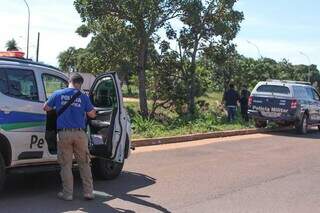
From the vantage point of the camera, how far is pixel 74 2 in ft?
70.0

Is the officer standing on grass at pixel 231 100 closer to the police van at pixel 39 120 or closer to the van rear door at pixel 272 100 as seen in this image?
the van rear door at pixel 272 100

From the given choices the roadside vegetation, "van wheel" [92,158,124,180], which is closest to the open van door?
"van wheel" [92,158,124,180]

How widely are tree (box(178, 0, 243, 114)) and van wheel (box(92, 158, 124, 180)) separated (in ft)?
43.3

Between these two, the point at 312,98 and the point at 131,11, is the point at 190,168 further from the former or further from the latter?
the point at 312,98

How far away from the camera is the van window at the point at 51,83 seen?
8773 mm

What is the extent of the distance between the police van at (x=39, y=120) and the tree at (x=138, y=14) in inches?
437

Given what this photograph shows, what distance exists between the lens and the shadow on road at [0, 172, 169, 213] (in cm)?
754

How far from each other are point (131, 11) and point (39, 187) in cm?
1263

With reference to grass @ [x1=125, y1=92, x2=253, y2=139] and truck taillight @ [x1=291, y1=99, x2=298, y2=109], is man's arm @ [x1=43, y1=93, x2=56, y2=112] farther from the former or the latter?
truck taillight @ [x1=291, y1=99, x2=298, y2=109]

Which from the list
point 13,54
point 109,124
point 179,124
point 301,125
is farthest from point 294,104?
point 13,54

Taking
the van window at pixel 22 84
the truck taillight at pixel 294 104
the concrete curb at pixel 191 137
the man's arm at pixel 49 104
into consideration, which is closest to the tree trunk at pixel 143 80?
the concrete curb at pixel 191 137

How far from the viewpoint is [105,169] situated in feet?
31.9

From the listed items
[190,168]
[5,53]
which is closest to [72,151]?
[5,53]

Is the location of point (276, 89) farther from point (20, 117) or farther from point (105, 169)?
point (20, 117)
